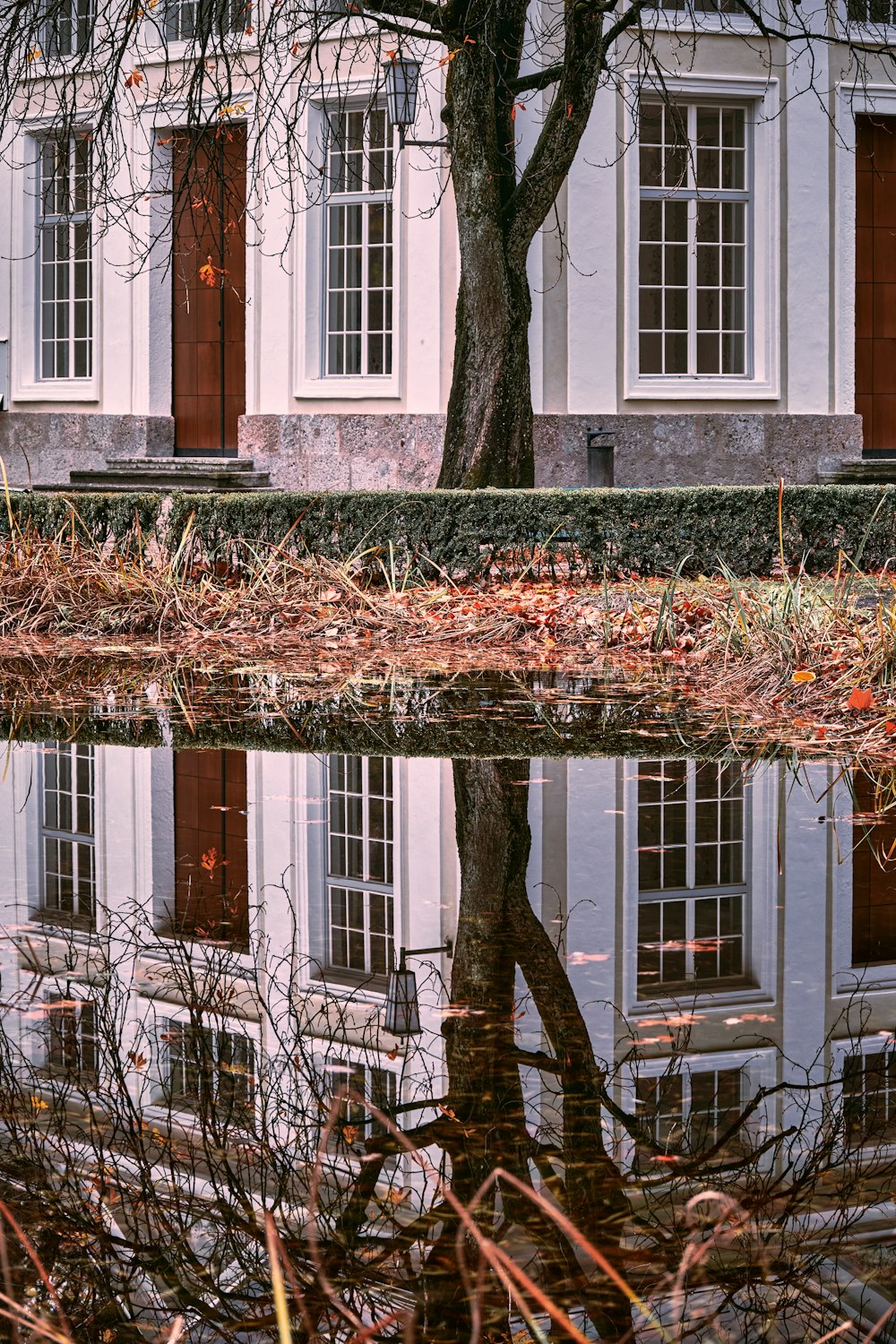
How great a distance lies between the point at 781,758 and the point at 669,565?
5.01m

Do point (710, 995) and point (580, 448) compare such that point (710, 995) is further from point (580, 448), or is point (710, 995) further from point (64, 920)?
point (580, 448)

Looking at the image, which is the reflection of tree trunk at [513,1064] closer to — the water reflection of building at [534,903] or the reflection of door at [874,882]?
the water reflection of building at [534,903]

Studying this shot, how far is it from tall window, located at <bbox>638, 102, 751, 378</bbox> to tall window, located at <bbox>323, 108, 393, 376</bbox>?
8.08 feet

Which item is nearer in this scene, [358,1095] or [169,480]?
[358,1095]

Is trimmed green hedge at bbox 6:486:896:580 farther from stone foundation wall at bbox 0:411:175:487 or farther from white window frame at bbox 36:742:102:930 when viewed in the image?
stone foundation wall at bbox 0:411:175:487

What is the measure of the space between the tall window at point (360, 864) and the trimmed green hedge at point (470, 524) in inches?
177

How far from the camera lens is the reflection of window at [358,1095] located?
2.65 meters

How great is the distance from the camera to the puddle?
84.6 inches

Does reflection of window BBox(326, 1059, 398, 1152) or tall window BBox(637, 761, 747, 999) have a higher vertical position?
tall window BBox(637, 761, 747, 999)

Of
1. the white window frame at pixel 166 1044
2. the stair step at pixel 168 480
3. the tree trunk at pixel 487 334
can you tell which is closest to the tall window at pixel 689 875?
the white window frame at pixel 166 1044

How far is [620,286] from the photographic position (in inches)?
628

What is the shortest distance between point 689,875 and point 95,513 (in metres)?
7.09

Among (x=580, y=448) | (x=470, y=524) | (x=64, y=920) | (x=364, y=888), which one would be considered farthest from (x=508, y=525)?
(x=64, y=920)

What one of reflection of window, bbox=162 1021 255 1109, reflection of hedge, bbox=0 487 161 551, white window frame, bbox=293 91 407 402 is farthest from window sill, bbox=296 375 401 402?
reflection of window, bbox=162 1021 255 1109
